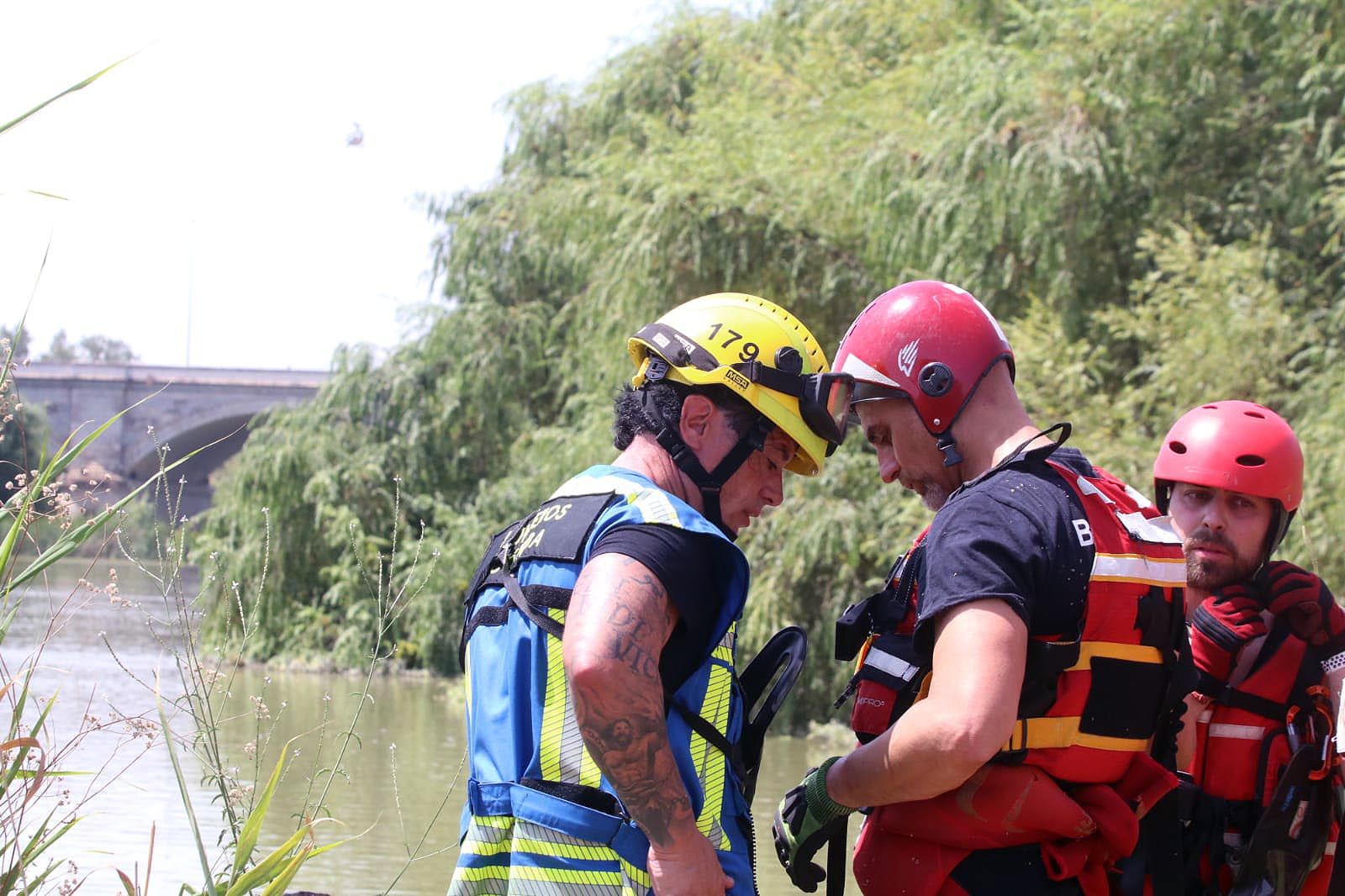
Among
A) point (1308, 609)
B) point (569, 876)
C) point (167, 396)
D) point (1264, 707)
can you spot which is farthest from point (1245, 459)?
point (167, 396)

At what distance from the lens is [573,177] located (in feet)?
63.5

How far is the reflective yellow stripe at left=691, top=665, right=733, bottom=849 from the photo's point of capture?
2.55 meters

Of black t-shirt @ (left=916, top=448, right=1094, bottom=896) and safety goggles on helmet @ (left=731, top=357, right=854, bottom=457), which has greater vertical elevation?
safety goggles on helmet @ (left=731, top=357, right=854, bottom=457)

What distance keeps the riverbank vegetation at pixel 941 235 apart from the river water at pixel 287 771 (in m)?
1.14

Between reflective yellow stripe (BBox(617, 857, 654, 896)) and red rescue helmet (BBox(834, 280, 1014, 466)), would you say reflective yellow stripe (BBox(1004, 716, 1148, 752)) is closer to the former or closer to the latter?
red rescue helmet (BBox(834, 280, 1014, 466))

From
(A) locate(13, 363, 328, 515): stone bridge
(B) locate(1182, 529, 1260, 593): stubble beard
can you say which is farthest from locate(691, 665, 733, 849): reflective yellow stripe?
(A) locate(13, 363, 328, 515): stone bridge

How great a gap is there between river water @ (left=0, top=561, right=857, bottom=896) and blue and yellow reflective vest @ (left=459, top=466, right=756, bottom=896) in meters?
1.19

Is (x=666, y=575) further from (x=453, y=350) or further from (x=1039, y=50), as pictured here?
(x=453, y=350)

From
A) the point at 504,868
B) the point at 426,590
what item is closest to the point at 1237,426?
the point at 504,868

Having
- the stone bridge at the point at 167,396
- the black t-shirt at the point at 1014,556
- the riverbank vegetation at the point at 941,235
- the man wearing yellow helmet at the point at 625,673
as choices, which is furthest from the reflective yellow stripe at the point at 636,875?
the stone bridge at the point at 167,396

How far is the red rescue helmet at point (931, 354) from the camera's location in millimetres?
2771

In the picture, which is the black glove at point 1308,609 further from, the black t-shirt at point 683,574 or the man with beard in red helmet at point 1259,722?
the black t-shirt at point 683,574

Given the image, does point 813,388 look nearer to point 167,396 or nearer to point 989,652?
point 989,652

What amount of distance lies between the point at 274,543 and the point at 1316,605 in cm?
1637
